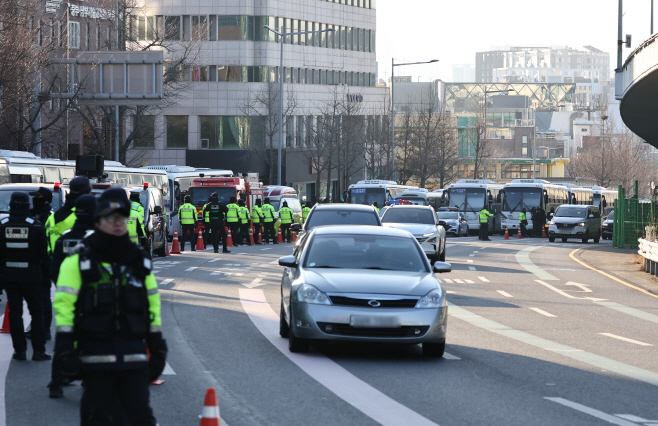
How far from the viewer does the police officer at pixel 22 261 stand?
9672 millimetres

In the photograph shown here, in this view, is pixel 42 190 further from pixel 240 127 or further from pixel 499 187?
pixel 240 127

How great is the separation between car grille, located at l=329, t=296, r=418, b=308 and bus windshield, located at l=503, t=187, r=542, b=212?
153 ft

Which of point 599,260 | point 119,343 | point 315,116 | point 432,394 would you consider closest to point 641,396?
point 432,394

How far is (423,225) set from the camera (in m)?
25.4

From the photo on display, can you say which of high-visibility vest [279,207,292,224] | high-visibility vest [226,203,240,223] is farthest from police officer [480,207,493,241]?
high-visibility vest [226,203,240,223]

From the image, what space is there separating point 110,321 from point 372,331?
5456 millimetres

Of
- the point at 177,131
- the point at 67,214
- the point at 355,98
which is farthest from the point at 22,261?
the point at 355,98

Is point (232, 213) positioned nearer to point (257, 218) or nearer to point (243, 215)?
point (243, 215)

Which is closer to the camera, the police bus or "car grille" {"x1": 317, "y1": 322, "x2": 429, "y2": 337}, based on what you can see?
"car grille" {"x1": 317, "y1": 322, "x2": 429, "y2": 337}

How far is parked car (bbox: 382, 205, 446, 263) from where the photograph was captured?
80.0 ft

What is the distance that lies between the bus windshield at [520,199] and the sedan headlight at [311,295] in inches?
1836

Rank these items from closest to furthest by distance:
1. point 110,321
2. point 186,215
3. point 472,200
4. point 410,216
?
point 110,321 < point 410,216 < point 186,215 < point 472,200

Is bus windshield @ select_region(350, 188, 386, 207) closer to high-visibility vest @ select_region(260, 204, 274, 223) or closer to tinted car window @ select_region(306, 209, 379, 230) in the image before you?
high-visibility vest @ select_region(260, 204, 274, 223)

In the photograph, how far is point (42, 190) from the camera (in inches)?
446
